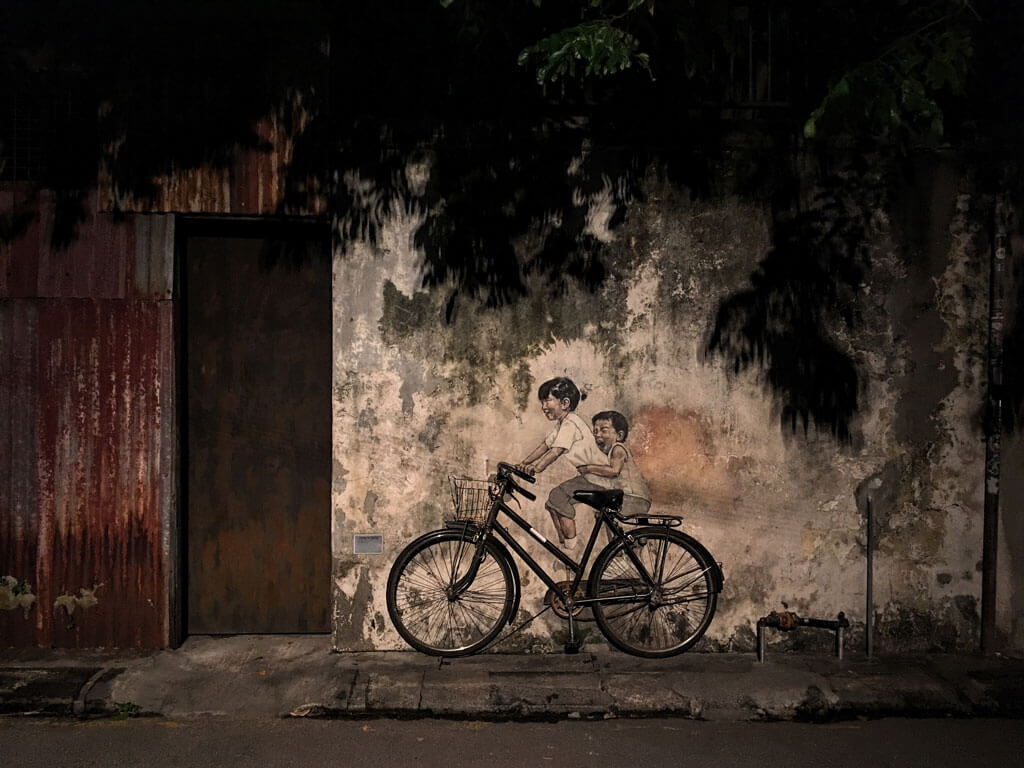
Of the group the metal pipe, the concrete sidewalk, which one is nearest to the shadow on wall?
A: the metal pipe

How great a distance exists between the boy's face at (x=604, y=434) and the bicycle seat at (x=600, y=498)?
0.35 m

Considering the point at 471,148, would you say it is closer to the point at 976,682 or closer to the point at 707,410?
the point at 707,410

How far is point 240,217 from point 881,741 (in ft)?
18.2

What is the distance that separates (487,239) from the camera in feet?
22.5

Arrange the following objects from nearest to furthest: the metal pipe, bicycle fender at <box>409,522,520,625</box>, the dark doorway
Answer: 1. bicycle fender at <box>409,522,520,625</box>
2. the metal pipe
3. the dark doorway

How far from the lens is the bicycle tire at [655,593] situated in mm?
6750

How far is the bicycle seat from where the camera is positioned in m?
6.72

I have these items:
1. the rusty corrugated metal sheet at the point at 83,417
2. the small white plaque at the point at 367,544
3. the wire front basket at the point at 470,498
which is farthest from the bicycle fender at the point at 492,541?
the rusty corrugated metal sheet at the point at 83,417

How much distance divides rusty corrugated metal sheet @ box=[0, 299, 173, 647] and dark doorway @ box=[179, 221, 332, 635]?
37 cm

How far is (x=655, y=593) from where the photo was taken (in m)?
6.79

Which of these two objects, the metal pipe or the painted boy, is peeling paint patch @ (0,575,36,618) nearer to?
the painted boy

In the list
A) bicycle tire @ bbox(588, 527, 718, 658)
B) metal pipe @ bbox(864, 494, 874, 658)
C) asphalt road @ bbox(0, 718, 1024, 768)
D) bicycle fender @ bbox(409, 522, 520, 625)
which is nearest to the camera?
asphalt road @ bbox(0, 718, 1024, 768)

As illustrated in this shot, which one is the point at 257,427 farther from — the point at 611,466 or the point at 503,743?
the point at 503,743

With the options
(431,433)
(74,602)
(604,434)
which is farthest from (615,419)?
(74,602)
